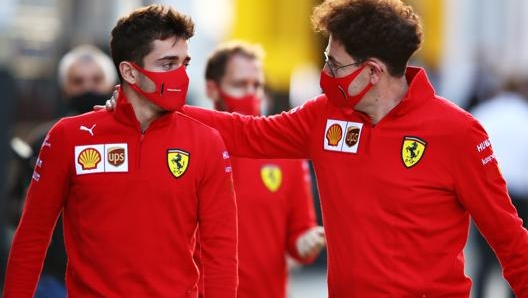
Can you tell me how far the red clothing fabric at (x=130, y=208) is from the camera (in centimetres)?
492

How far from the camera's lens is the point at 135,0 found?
13.5m

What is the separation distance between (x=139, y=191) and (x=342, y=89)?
2.96 ft

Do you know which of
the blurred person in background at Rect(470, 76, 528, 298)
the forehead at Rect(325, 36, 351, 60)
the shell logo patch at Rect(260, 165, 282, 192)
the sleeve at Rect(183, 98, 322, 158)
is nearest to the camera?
the forehead at Rect(325, 36, 351, 60)

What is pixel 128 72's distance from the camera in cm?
514

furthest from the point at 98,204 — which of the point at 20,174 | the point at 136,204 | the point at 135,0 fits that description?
the point at 135,0

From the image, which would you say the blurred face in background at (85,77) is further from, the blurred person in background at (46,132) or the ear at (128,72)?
the ear at (128,72)

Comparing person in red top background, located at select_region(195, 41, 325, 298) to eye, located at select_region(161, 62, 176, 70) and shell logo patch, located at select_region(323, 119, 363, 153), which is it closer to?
shell logo patch, located at select_region(323, 119, 363, 153)

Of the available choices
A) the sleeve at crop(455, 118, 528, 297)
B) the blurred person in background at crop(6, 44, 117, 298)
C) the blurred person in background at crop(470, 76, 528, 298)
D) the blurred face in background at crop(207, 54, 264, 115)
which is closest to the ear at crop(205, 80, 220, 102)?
the blurred face in background at crop(207, 54, 264, 115)

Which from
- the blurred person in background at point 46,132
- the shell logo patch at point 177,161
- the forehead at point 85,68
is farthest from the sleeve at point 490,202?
the forehead at point 85,68

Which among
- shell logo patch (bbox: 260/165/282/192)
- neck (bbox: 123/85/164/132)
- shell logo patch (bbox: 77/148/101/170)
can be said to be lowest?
shell logo patch (bbox: 260/165/282/192)

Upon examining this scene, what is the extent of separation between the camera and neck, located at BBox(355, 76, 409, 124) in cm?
513

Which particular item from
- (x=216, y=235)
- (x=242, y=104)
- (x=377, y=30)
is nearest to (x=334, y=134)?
(x=377, y=30)

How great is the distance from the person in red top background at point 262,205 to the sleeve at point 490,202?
4.95ft

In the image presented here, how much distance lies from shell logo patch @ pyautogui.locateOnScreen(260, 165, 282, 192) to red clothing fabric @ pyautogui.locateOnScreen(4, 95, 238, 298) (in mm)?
1479
